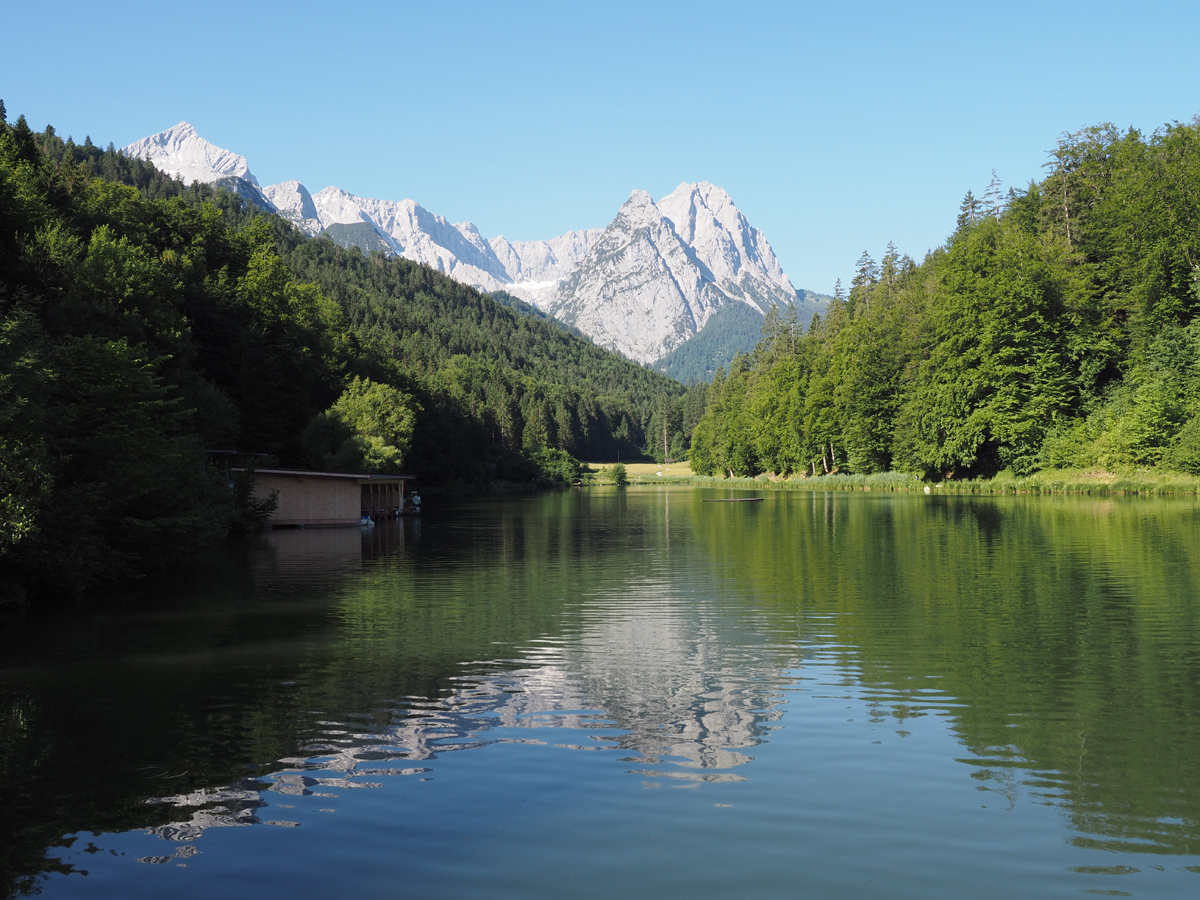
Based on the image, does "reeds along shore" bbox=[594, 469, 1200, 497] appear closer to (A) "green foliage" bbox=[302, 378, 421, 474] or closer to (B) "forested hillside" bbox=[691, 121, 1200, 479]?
(B) "forested hillside" bbox=[691, 121, 1200, 479]

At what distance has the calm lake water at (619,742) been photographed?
734cm

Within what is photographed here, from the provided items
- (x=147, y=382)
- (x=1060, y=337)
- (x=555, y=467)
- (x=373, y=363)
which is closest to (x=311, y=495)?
(x=147, y=382)

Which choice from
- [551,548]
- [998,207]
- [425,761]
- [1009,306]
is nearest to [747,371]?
[998,207]

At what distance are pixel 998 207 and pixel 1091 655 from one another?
329 ft

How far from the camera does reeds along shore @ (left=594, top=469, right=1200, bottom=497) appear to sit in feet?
193

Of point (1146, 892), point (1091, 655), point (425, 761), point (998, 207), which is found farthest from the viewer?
point (998, 207)

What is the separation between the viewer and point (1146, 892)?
263 inches

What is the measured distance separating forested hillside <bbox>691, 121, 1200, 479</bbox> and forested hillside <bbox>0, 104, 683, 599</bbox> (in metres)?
48.4

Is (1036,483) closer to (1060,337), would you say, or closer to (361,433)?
(1060,337)

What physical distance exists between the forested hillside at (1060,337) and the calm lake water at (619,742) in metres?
47.5

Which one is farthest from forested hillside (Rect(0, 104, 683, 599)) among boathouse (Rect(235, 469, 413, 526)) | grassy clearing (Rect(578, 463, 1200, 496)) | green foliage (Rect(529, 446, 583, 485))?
grassy clearing (Rect(578, 463, 1200, 496))

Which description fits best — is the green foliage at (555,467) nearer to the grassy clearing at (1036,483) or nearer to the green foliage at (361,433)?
the grassy clearing at (1036,483)

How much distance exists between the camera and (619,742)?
10898mm

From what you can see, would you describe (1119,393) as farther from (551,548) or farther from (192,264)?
(192,264)
